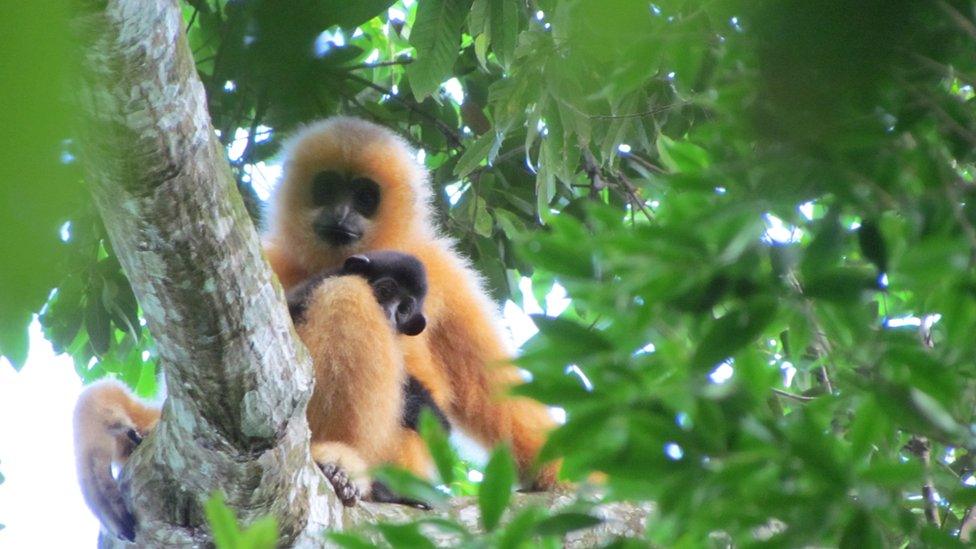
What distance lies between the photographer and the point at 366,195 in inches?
250

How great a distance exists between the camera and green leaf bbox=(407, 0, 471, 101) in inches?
199

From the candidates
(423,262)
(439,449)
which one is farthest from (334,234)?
(439,449)

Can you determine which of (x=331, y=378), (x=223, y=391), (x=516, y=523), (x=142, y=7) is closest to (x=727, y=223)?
(x=516, y=523)

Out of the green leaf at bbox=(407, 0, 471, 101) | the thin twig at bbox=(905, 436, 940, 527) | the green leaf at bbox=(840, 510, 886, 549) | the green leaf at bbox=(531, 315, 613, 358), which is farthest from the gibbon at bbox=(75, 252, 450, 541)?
the green leaf at bbox=(840, 510, 886, 549)

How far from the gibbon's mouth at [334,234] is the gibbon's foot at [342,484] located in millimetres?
1981

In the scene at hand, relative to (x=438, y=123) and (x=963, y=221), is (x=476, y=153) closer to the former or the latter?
(x=438, y=123)

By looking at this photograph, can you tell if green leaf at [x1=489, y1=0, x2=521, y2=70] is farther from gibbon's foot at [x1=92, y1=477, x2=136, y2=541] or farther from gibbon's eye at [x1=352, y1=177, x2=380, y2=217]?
gibbon's foot at [x1=92, y1=477, x2=136, y2=541]

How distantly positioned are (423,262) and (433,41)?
1139 mm

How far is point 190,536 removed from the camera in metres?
3.68

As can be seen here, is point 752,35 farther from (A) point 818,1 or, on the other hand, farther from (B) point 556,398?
(B) point 556,398

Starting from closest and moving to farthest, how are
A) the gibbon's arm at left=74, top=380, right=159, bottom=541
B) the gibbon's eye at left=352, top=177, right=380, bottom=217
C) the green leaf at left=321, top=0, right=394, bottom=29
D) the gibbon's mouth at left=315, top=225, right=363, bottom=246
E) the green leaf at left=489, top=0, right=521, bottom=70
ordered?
the green leaf at left=321, top=0, right=394, bottom=29
the gibbon's arm at left=74, top=380, right=159, bottom=541
the green leaf at left=489, top=0, right=521, bottom=70
the gibbon's mouth at left=315, top=225, right=363, bottom=246
the gibbon's eye at left=352, top=177, right=380, bottom=217

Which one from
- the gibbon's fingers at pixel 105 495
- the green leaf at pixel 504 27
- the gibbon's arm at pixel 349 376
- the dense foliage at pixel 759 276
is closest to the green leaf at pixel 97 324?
the gibbon's fingers at pixel 105 495

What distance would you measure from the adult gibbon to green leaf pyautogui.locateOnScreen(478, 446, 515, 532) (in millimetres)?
2531

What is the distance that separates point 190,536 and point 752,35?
3.04 meters
